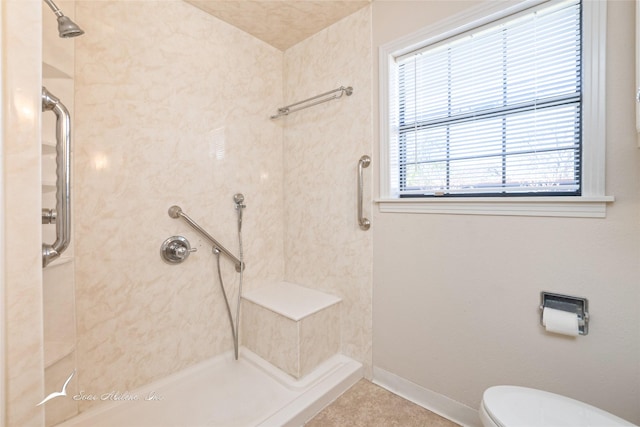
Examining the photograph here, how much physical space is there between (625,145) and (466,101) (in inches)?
26.2

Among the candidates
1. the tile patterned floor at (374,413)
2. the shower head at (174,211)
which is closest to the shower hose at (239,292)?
the shower head at (174,211)

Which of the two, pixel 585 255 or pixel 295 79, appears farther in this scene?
pixel 295 79

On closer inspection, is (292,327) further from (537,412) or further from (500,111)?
(500,111)

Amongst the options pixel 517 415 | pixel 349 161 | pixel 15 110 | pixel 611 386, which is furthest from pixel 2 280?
pixel 611 386

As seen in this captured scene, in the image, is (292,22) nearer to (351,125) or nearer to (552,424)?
(351,125)

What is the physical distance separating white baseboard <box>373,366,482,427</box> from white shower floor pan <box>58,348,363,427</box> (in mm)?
166

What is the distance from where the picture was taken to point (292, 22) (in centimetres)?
195

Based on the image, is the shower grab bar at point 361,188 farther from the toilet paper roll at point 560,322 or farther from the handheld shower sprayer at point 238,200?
the toilet paper roll at point 560,322

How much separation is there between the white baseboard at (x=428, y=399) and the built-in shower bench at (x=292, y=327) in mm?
358

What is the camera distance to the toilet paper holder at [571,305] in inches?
45.0

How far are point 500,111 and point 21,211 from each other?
178 centimetres

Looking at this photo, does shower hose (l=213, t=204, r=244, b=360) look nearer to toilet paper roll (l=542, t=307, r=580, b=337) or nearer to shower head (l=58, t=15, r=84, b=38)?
shower head (l=58, t=15, r=84, b=38)

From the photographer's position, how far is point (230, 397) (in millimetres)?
1622

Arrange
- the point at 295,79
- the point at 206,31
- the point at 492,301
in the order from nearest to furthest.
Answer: the point at 492,301
the point at 206,31
the point at 295,79
